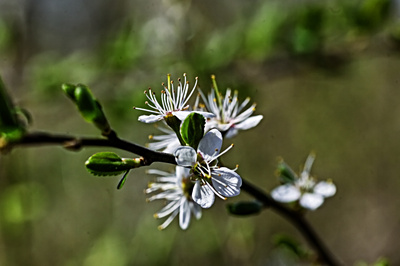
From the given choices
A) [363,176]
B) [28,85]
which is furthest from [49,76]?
[363,176]

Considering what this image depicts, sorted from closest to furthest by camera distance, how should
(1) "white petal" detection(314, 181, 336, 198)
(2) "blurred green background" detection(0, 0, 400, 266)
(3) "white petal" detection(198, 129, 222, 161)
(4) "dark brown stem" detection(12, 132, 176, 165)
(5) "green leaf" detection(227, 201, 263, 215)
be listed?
1. (4) "dark brown stem" detection(12, 132, 176, 165)
2. (3) "white petal" detection(198, 129, 222, 161)
3. (5) "green leaf" detection(227, 201, 263, 215)
4. (1) "white petal" detection(314, 181, 336, 198)
5. (2) "blurred green background" detection(0, 0, 400, 266)

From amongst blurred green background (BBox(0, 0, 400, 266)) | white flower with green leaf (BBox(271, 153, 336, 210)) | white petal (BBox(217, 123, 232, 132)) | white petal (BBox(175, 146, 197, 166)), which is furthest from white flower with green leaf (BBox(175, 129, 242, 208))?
blurred green background (BBox(0, 0, 400, 266))

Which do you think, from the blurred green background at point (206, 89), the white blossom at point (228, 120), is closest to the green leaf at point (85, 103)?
the white blossom at point (228, 120)

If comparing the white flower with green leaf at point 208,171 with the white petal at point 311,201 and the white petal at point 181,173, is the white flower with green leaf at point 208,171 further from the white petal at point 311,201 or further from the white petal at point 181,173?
the white petal at point 311,201

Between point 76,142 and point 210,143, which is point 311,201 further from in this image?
point 76,142

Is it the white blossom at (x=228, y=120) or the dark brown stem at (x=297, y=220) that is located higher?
the white blossom at (x=228, y=120)

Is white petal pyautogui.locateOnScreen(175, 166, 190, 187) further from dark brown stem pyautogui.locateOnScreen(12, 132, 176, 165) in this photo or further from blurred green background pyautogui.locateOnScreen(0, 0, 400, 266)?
blurred green background pyautogui.locateOnScreen(0, 0, 400, 266)
